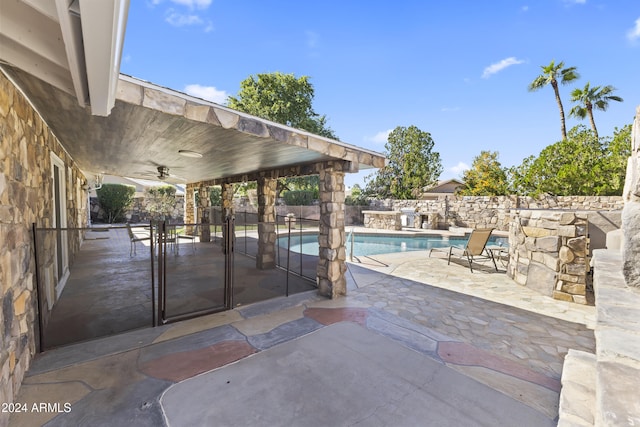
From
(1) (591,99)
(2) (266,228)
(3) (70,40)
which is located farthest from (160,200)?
(1) (591,99)

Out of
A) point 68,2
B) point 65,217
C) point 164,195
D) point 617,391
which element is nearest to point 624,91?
point 617,391

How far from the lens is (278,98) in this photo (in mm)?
18031

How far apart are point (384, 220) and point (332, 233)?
11.2m

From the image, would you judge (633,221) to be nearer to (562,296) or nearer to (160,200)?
(562,296)

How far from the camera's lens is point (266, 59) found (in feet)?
63.2

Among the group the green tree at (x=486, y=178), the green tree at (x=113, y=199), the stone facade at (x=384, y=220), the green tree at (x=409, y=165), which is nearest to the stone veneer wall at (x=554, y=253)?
the stone facade at (x=384, y=220)

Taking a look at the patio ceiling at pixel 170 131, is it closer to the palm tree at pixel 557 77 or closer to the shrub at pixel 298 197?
the shrub at pixel 298 197

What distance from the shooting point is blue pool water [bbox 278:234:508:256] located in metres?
11.9

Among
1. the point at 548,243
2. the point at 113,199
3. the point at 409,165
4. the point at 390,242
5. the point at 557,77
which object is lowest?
the point at 390,242

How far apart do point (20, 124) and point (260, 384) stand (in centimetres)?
323

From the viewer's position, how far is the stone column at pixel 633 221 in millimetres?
1775

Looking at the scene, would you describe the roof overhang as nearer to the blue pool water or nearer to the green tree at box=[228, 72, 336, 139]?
the blue pool water

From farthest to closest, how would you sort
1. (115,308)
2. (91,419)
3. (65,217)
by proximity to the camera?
(65,217) → (115,308) → (91,419)

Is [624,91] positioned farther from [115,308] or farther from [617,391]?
[115,308]
